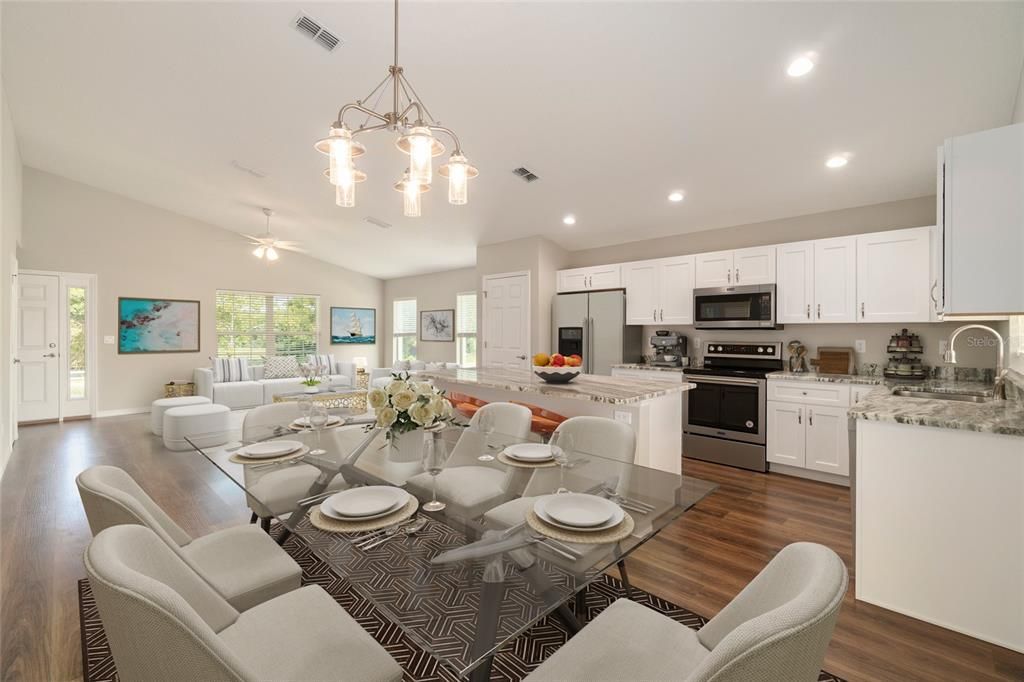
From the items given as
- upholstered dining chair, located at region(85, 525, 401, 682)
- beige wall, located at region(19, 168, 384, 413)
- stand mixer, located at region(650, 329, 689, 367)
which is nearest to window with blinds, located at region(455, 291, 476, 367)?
beige wall, located at region(19, 168, 384, 413)

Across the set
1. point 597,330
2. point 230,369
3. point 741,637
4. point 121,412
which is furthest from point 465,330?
point 741,637

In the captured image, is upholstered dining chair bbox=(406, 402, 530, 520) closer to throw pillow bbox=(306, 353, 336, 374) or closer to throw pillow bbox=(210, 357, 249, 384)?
throw pillow bbox=(210, 357, 249, 384)

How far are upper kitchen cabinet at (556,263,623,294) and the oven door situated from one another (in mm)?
1493

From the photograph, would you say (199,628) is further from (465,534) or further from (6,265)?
(6,265)

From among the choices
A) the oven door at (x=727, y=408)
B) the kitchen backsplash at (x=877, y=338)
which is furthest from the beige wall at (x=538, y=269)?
the oven door at (x=727, y=408)

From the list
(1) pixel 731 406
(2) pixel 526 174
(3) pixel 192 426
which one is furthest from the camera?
(3) pixel 192 426

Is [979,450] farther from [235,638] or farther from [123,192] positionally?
[123,192]

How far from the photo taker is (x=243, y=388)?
7129 mm

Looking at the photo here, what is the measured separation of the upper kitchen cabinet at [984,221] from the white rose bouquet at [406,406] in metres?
2.17

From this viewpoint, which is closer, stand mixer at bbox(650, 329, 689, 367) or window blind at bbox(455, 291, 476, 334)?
stand mixer at bbox(650, 329, 689, 367)

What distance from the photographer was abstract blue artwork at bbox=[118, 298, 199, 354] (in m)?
7.02

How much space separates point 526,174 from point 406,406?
3.25m

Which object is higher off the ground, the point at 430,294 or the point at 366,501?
the point at 430,294

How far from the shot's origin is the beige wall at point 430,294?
335 inches
